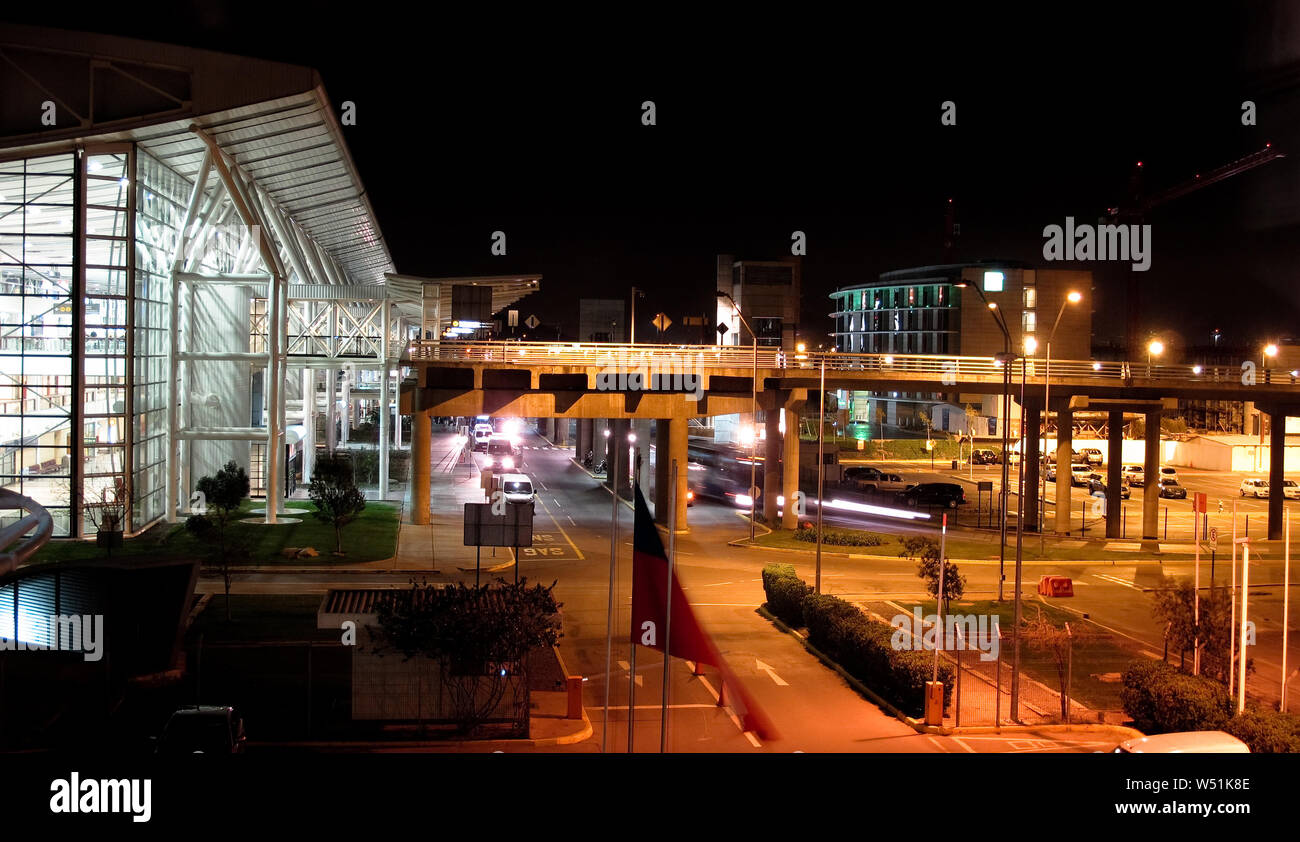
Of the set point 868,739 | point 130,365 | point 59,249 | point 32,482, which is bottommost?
point 868,739

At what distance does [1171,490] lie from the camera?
5912 cm

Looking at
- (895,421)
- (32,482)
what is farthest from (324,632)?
(895,421)

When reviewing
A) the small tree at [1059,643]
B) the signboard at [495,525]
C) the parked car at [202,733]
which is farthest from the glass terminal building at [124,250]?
the small tree at [1059,643]

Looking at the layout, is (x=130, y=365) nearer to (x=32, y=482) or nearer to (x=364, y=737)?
(x=32, y=482)

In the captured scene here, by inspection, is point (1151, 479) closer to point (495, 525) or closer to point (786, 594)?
point (786, 594)

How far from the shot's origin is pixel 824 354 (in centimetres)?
3731

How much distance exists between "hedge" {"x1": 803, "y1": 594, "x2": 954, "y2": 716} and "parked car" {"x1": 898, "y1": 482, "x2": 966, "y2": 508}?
2867 cm

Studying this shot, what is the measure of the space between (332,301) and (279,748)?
37.1 m

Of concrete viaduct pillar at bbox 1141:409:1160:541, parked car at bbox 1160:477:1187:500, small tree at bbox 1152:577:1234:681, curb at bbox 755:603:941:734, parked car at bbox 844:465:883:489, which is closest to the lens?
curb at bbox 755:603:941:734

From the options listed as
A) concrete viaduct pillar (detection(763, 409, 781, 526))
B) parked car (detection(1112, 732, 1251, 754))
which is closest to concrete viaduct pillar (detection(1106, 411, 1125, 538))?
concrete viaduct pillar (detection(763, 409, 781, 526))

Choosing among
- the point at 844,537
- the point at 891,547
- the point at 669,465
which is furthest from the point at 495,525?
the point at 891,547

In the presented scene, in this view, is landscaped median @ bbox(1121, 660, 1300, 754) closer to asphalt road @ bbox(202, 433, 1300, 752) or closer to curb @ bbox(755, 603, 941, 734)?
asphalt road @ bbox(202, 433, 1300, 752)

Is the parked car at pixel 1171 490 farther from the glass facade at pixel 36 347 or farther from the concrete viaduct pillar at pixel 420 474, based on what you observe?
the glass facade at pixel 36 347

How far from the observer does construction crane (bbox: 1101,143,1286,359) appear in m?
83.9
